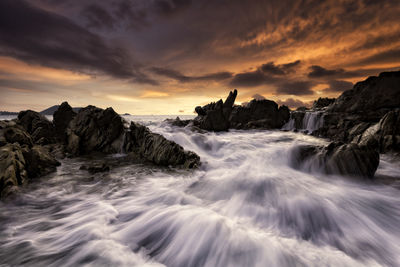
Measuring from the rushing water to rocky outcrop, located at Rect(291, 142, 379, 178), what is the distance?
0.54 metres

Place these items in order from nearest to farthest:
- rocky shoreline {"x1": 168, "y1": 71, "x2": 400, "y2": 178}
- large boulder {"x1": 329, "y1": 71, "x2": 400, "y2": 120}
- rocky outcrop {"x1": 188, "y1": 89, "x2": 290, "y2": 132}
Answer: rocky shoreline {"x1": 168, "y1": 71, "x2": 400, "y2": 178}, large boulder {"x1": 329, "y1": 71, "x2": 400, "y2": 120}, rocky outcrop {"x1": 188, "y1": 89, "x2": 290, "y2": 132}

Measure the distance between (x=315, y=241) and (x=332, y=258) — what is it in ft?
1.61

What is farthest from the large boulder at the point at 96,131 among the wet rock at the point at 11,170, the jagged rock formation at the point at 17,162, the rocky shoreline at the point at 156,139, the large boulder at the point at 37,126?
the wet rock at the point at 11,170

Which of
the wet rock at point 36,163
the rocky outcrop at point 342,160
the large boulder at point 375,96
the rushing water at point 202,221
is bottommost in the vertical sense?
the rushing water at point 202,221

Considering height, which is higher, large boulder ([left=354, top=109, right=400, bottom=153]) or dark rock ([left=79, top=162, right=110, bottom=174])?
large boulder ([left=354, top=109, right=400, bottom=153])

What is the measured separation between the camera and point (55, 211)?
16.2ft

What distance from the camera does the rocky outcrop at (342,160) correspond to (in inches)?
260

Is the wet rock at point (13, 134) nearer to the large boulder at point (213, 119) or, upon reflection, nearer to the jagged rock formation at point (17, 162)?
the jagged rock formation at point (17, 162)

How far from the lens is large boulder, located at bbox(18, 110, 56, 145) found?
44.2ft

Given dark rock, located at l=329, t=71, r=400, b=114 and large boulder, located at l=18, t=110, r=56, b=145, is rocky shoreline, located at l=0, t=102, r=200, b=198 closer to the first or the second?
large boulder, located at l=18, t=110, r=56, b=145

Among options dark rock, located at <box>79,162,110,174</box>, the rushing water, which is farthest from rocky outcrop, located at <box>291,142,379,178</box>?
dark rock, located at <box>79,162,110,174</box>

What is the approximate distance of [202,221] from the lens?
412 centimetres

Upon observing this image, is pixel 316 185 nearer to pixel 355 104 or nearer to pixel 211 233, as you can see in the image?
pixel 211 233

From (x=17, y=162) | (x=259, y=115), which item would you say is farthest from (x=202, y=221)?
(x=259, y=115)
